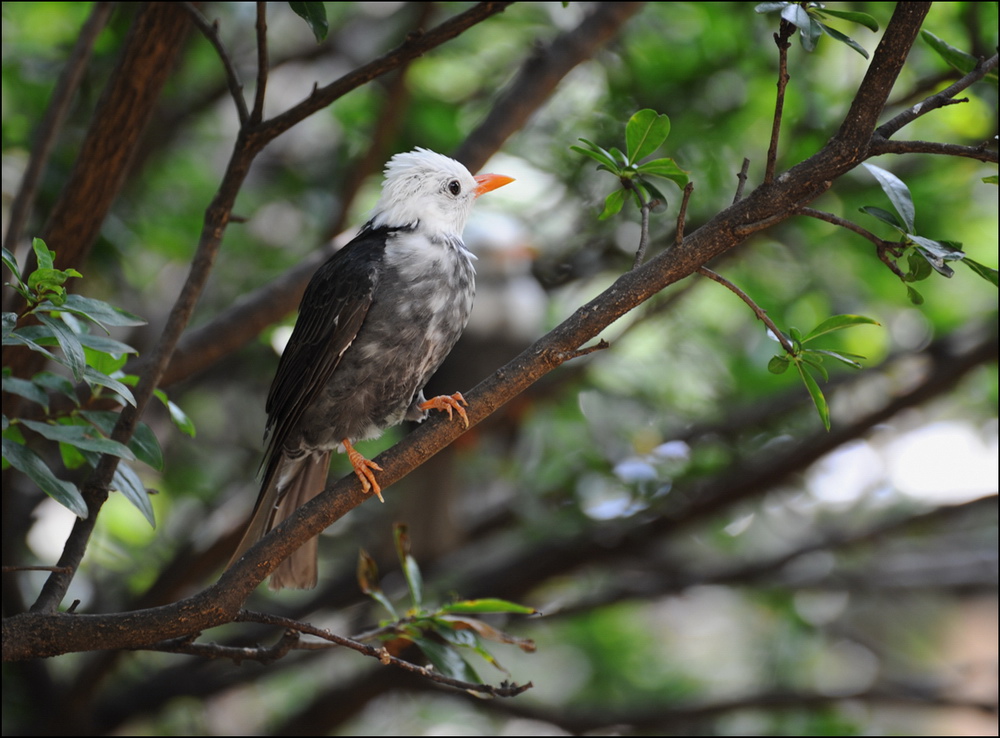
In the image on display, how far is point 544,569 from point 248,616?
214 cm

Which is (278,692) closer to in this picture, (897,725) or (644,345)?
(644,345)

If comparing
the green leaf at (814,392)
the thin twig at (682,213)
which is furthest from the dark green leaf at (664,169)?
the green leaf at (814,392)

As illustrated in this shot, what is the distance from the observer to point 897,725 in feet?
16.5

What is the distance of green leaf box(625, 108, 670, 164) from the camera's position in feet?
6.27

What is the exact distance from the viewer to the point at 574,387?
4473mm

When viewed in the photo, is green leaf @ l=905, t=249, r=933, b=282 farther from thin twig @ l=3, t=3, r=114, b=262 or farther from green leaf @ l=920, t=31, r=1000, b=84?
thin twig @ l=3, t=3, r=114, b=262

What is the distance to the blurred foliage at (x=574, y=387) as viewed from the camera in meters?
3.78

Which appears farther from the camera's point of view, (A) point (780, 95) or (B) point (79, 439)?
(B) point (79, 439)

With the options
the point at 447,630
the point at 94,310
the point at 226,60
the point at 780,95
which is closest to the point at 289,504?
the point at 447,630

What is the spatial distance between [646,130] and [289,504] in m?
1.50

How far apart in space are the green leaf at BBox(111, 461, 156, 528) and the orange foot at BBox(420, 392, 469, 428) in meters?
0.69

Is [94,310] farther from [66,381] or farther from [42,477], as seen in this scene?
[66,381]

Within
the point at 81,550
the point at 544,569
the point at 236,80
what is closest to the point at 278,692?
the point at 544,569

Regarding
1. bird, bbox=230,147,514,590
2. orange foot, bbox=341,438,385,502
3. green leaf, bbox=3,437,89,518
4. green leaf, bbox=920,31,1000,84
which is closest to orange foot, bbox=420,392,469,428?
bird, bbox=230,147,514,590
